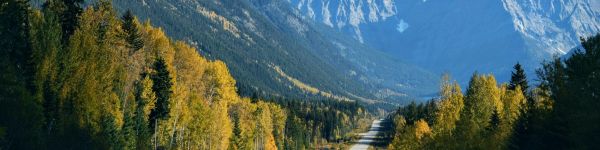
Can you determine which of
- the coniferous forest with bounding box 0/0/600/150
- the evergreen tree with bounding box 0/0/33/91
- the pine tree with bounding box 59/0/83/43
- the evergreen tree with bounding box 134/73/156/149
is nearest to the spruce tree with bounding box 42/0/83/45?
the pine tree with bounding box 59/0/83/43

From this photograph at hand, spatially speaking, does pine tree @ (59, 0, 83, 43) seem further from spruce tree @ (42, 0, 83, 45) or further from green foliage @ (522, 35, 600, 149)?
green foliage @ (522, 35, 600, 149)

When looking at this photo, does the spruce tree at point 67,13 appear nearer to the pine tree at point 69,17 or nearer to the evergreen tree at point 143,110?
the pine tree at point 69,17

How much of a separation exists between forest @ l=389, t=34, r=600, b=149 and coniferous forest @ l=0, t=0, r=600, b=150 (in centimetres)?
13

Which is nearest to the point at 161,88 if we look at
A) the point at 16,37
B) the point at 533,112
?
the point at 16,37

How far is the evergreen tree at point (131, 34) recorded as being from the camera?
78.2 metres

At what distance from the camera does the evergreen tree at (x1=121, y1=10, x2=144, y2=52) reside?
78.2 metres

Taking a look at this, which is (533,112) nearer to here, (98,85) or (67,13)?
(98,85)

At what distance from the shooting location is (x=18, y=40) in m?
55.5

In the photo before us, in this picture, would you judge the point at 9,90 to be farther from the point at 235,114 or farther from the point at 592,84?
the point at 235,114

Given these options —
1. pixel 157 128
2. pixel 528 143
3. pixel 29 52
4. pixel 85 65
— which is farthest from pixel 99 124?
pixel 528 143

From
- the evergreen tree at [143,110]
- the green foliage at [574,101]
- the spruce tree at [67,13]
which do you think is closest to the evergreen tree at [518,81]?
the green foliage at [574,101]

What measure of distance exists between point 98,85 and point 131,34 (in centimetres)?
1665

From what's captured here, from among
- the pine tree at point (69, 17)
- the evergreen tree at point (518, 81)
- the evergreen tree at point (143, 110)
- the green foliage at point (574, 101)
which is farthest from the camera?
the evergreen tree at point (518, 81)

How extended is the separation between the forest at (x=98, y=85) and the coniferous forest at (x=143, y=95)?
10 cm
